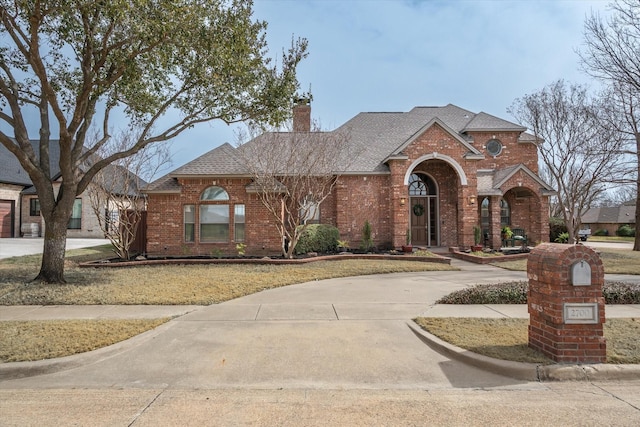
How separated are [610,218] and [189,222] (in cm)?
6294

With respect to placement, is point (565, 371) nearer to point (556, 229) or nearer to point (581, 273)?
point (581, 273)

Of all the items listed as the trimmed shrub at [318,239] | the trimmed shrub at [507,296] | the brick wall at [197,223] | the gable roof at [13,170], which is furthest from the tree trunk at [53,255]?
the gable roof at [13,170]

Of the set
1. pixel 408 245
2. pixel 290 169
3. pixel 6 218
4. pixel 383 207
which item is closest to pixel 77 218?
pixel 6 218

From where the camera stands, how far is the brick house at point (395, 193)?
15.5 m

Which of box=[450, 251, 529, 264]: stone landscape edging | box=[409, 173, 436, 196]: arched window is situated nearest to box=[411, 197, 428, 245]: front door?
box=[409, 173, 436, 196]: arched window

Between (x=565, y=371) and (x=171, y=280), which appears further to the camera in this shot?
(x=171, y=280)

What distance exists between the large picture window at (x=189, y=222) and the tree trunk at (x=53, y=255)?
583cm

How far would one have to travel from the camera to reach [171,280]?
10172 millimetres

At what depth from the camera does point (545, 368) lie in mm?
4320

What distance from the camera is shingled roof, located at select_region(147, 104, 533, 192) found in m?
15.6

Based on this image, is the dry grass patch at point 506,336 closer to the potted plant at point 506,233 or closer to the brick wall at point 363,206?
the brick wall at point 363,206

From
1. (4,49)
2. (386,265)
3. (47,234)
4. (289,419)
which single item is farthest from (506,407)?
(4,49)

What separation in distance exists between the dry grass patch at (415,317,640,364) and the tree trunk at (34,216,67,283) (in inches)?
364

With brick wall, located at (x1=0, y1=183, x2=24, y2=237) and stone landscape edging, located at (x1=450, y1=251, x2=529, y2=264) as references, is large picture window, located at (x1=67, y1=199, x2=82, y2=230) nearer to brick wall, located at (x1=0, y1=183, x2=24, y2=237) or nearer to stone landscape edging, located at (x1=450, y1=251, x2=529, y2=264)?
brick wall, located at (x1=0, y1=183, x2=24, y2=237)
